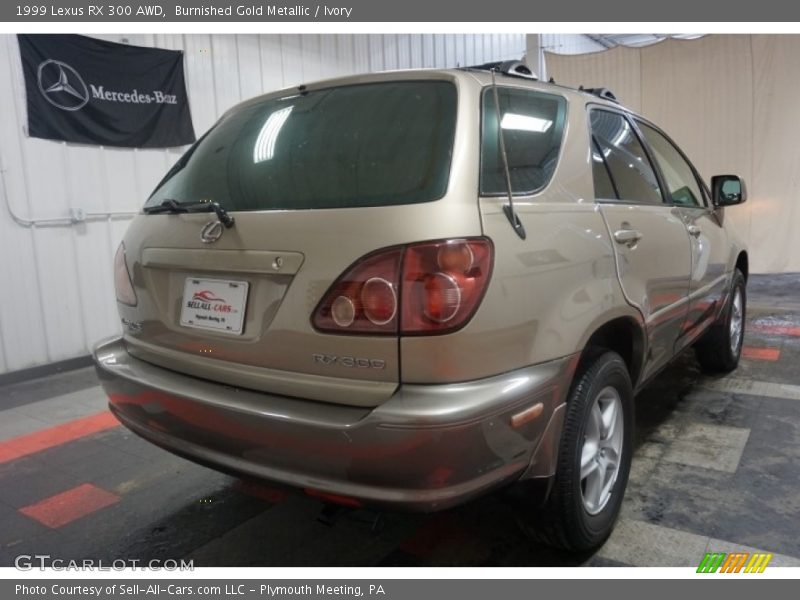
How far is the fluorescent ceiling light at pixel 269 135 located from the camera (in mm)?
1969

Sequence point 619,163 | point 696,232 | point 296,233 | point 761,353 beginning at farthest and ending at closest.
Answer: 1. point 761,353
2. point 696,232
3. point 619,163
4. point 296,233

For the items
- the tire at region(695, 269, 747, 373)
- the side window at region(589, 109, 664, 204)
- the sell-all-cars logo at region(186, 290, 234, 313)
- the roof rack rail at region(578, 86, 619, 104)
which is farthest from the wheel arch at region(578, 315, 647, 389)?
the tire at region(695, 269, 747, 373)

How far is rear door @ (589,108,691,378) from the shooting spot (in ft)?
7.09

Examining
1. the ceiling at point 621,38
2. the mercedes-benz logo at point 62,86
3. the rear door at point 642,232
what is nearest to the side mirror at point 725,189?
the rear door at point 642,232

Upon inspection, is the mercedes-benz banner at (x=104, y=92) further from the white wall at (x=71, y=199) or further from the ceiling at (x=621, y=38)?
the ceiling at (x=621, y=38)

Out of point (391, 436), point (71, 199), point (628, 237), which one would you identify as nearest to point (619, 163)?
point (628, 237)

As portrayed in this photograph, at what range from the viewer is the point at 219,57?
5859 millimetres

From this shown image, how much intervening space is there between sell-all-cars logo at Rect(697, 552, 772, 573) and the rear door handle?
3.67 ft

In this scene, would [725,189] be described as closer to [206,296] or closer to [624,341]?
[624,341]

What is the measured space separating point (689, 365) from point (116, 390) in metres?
3.80

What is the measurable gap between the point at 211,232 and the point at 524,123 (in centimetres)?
105

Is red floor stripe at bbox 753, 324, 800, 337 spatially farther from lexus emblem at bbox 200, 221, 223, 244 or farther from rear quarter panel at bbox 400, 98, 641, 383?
lexus emblem at bbox 200, 221, 223, 244

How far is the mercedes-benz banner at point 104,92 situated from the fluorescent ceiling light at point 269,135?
136 inches

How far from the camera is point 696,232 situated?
9.84 ft
